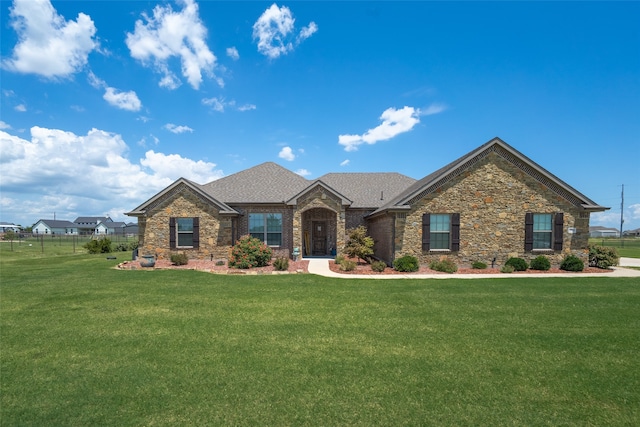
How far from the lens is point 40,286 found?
39.6 feet

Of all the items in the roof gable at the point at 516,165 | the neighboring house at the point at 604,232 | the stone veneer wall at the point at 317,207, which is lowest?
the neighboring house at the point at 604,232

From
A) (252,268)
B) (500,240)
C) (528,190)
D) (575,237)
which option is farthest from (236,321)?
(575,237)

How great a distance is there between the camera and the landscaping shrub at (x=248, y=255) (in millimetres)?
16906

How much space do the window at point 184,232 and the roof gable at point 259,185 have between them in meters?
2.66

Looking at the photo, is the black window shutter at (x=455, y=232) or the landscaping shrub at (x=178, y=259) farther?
the landscaping shrub at (x=178, y=259)

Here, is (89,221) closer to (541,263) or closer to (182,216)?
(182,216)

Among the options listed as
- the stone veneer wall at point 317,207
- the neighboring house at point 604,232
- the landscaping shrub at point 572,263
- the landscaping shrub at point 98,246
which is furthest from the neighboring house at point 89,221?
the neighboring house at point 604,232

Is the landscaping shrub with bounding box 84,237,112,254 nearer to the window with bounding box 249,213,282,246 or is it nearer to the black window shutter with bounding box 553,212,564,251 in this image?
the window with bounding box 249,213,282,246

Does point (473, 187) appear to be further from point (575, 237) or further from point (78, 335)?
point (78, 335)

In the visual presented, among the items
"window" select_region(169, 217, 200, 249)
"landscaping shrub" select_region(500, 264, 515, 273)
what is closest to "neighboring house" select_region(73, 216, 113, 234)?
"window" select_region(169, 217, 200, 249)

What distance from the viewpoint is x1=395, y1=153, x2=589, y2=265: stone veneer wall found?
1686cm

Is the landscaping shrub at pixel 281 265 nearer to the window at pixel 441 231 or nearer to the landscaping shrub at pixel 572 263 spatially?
the window at pixel 441 231

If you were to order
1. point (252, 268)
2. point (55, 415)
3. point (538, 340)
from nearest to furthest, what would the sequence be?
point (55, 415) → point (538, 340) → point (252, 268)

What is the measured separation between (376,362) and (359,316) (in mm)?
2649
